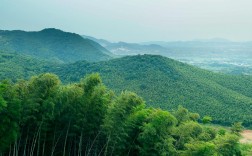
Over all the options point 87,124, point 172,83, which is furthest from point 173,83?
point 87,124

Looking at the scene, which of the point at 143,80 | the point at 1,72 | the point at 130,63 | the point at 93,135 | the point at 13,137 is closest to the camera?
the point at 13,137

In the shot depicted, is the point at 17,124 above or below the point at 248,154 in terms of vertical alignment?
above

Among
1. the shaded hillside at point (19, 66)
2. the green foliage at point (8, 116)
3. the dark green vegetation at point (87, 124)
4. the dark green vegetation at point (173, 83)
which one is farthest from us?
the shaded hillside at point (19, 66)

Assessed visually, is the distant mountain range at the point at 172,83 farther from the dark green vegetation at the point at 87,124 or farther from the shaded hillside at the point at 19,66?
the dark green vegetation at the point at 87,124

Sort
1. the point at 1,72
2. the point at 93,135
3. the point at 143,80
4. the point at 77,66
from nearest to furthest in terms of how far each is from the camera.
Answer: the point at 93,135 → the point at 143,80 → the point at 1,72 → the point at 77,66

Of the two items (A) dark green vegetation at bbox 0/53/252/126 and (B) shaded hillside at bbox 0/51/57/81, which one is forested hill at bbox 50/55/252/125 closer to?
(A) dark green vegetation at bbox 0/53/252/126

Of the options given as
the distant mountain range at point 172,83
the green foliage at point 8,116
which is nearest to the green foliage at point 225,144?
the green foliage at point 8,116

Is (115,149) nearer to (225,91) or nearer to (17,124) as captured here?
(17,124)

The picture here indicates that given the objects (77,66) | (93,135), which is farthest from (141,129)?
(77,66)
